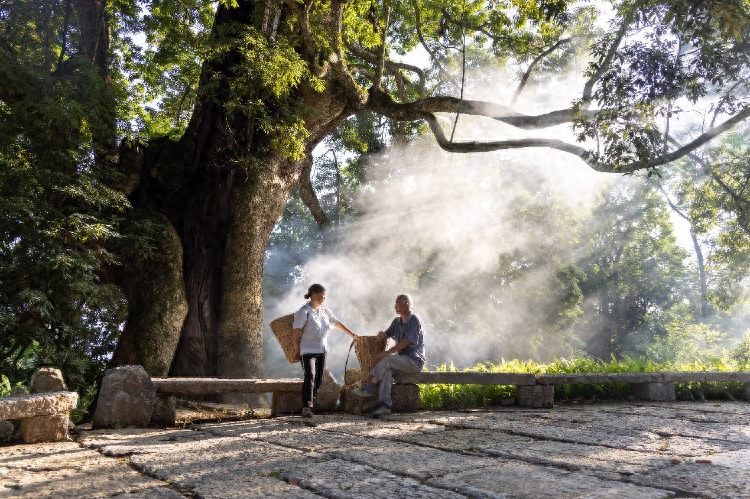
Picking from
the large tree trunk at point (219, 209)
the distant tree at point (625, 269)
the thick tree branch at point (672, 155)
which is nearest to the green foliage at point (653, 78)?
the thick tree branch at point (672, 155)

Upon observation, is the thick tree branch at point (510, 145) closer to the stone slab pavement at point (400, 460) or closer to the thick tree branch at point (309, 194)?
the thick tree branch at point (309, 194)

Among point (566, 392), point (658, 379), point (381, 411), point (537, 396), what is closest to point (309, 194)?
point (566, 392)

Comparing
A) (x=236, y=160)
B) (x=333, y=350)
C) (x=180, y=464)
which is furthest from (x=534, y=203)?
(x=180, y=464)

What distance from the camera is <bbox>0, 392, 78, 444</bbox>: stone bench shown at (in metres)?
5.08

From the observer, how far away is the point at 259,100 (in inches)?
345

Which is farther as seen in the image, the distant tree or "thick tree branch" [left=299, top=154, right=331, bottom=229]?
the distant tree

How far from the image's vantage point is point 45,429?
5340 millimetres

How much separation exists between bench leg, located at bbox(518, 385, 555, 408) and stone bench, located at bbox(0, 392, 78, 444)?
573 cm

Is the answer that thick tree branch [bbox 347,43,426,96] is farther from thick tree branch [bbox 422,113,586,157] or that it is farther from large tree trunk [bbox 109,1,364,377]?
large tree trunk [bbox 109,1,364,377]

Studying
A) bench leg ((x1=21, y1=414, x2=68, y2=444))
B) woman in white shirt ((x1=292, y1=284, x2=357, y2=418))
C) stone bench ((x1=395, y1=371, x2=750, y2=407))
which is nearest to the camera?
bench leg ((x1=21, y1=414, x2=68, y2=444))

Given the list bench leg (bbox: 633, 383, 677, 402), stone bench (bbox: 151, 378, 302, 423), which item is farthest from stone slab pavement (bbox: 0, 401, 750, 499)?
bench leg (bbox: 633, 383, 677, 402)

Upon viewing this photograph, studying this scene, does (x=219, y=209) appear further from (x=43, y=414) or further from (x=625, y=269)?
(x=625, y=269)

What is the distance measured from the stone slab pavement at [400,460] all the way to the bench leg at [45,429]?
190 millimetres

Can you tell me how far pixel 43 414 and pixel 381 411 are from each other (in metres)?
3.76
